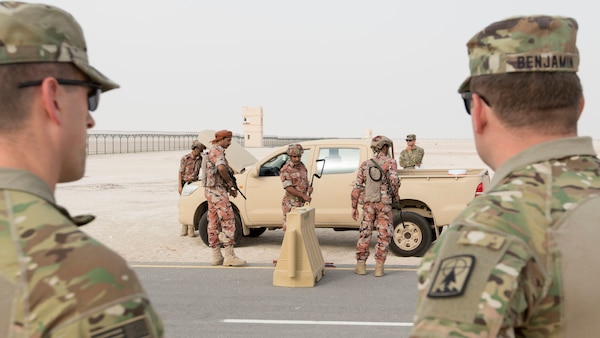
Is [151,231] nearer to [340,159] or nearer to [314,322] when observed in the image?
[340,159]

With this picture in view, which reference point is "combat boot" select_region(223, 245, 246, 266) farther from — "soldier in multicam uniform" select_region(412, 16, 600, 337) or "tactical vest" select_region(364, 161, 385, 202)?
"soldier in multicam uniform" select_region(412, 16, 600, 337)

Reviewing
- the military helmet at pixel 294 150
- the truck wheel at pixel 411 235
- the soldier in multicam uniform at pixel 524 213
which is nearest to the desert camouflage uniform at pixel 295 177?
the military helmet at pixel 294 150

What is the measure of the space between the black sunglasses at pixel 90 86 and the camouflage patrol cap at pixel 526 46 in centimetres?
103

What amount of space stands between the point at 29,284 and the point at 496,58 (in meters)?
1.30

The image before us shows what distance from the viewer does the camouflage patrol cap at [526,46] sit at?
197 centimetres

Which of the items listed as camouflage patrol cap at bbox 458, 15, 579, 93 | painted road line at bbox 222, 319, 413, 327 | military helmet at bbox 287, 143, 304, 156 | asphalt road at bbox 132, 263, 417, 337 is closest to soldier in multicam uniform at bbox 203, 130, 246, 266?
asphalt road at bbox 132, 263, 417, 337

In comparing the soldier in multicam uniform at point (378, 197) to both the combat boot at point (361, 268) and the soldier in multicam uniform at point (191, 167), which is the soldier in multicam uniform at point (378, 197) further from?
the soldier in multicam uniform at point (191, 167)

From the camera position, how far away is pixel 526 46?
1.98 metres

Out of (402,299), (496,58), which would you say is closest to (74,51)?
(496,58)

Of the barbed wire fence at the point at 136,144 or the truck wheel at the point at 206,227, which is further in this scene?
the barbed wire fence at the point at 136,144

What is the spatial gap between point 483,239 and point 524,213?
0.54 feet

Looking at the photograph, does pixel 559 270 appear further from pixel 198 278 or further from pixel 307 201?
pixel 307 201

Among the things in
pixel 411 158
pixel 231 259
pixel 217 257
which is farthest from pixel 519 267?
pixel 411 158

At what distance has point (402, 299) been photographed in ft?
29.2
